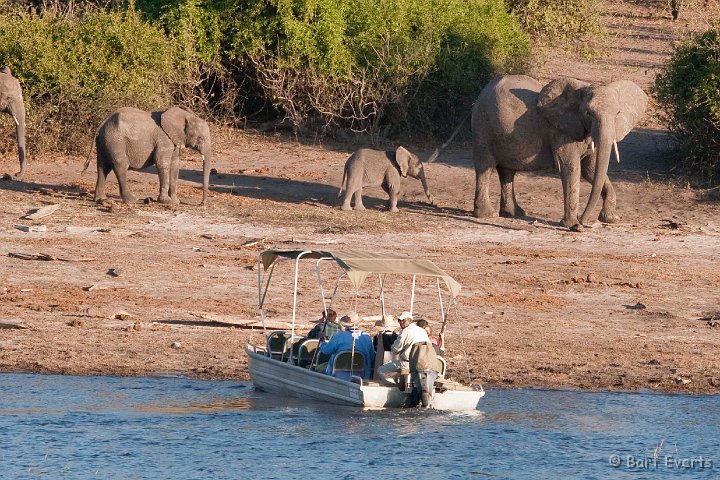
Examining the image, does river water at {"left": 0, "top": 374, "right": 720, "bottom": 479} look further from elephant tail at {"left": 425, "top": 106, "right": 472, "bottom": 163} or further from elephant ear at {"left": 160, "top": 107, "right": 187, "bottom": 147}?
elephant tail at {"left": 425, "top": 106, "right": 472, "bottom": 163}

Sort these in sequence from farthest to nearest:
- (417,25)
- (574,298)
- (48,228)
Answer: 1. (417,25)
2. (48,228)
3. (574,298)

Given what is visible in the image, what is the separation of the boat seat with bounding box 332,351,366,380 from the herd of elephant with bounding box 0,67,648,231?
820 centimetres

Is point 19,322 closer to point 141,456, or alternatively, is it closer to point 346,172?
point 141,456

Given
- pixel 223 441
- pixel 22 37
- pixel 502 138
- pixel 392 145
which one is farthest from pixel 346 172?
pixel 223 441

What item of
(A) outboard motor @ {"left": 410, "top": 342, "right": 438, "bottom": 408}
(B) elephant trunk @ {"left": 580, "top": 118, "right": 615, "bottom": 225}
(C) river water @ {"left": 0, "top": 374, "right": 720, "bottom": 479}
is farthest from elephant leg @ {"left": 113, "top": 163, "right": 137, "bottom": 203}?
(A) outboard motor @ {"left": 410, "top": 342, "right": 438, "bottom": 408}

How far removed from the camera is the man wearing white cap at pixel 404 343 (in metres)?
13.8

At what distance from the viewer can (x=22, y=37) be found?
25594 mm

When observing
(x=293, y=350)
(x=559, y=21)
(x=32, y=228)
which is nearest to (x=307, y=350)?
(x=293, y=350)

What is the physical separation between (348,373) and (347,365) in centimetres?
10

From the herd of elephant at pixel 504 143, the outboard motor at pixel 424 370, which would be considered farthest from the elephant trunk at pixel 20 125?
the outboard motor at pixel 424 370

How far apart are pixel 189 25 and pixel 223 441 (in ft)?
47.6

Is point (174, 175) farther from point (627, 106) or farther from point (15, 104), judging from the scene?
point (627, 106)

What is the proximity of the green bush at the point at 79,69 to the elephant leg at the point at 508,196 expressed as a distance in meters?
6.69

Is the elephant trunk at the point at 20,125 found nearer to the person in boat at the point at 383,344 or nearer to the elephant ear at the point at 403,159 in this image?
the elephant ear at the point at 403,159
